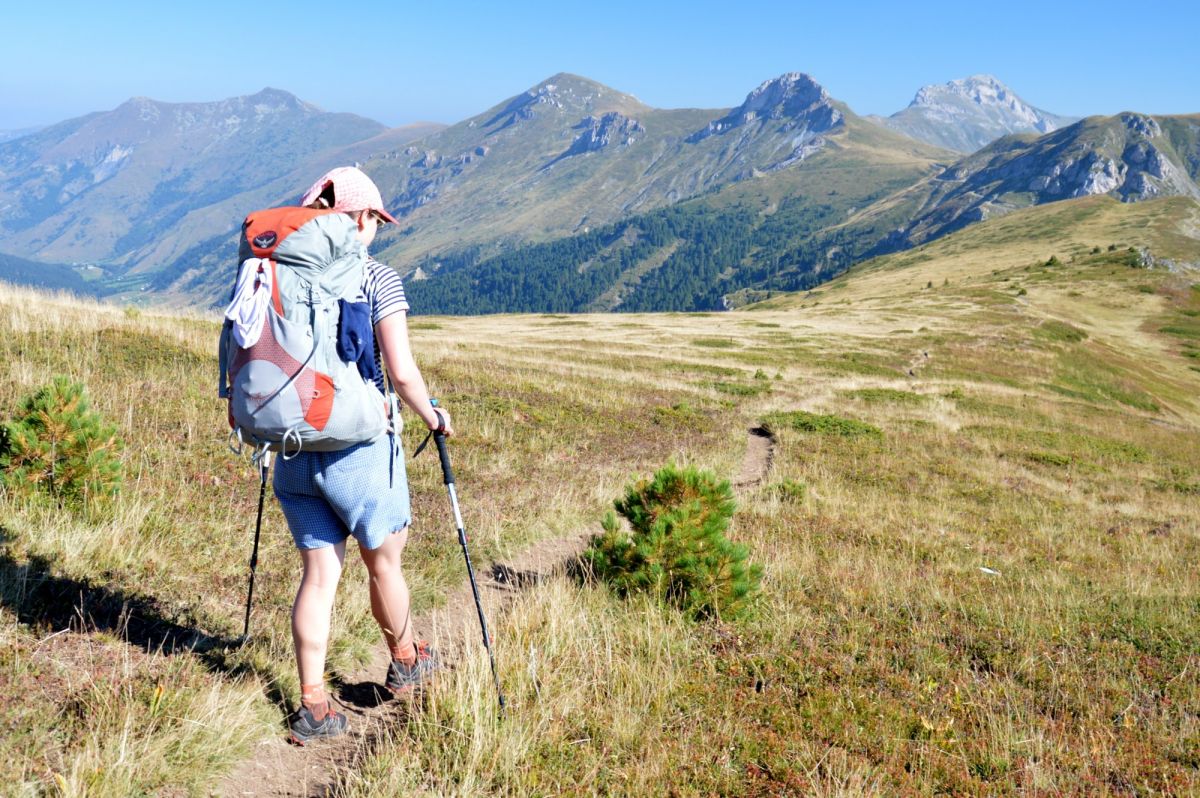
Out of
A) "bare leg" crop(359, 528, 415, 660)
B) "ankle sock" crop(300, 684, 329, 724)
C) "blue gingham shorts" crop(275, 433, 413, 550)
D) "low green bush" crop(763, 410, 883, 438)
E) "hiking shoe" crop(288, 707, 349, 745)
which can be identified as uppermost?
"blue gingham shorts" crop(275, 433, 413, 550)

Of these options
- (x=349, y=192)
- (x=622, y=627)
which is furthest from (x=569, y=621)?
(x=349, y=192)

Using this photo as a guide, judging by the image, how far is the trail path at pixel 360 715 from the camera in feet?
12.7

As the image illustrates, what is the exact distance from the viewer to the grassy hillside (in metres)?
3.97

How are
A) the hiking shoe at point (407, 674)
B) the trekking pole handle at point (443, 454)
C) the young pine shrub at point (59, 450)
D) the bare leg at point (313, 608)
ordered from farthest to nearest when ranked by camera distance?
the young pine shrub at point (59, 450)
the hiking shoe at point (407, 674)
the trekking pole handle at point (443, 454)
the bare leg at point (313, 608)

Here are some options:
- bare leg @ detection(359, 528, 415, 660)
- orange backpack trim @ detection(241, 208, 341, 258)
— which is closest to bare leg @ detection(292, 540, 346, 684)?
bare leg @ detection(359, 528, 415, 660)

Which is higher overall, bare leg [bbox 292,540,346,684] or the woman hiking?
the woman hiking

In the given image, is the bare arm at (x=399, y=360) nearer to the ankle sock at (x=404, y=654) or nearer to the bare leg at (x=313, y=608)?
the bare leg at (x=313, y=608)

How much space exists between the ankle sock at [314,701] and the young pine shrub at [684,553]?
3.05 meters

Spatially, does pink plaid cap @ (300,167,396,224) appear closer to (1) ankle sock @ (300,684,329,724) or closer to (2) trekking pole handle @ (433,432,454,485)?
(2) trekking pole handle @ (433,432,454,485)

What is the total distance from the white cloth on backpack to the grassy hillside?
2158mm

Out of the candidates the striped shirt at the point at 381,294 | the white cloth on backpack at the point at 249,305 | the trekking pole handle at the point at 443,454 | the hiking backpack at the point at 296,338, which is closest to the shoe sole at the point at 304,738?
the trekking pole handle at the point at 443,454

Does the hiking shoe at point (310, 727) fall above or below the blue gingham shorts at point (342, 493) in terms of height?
below

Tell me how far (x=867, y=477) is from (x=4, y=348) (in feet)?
55.6

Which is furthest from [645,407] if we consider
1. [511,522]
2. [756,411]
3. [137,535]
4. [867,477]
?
[137,535]
